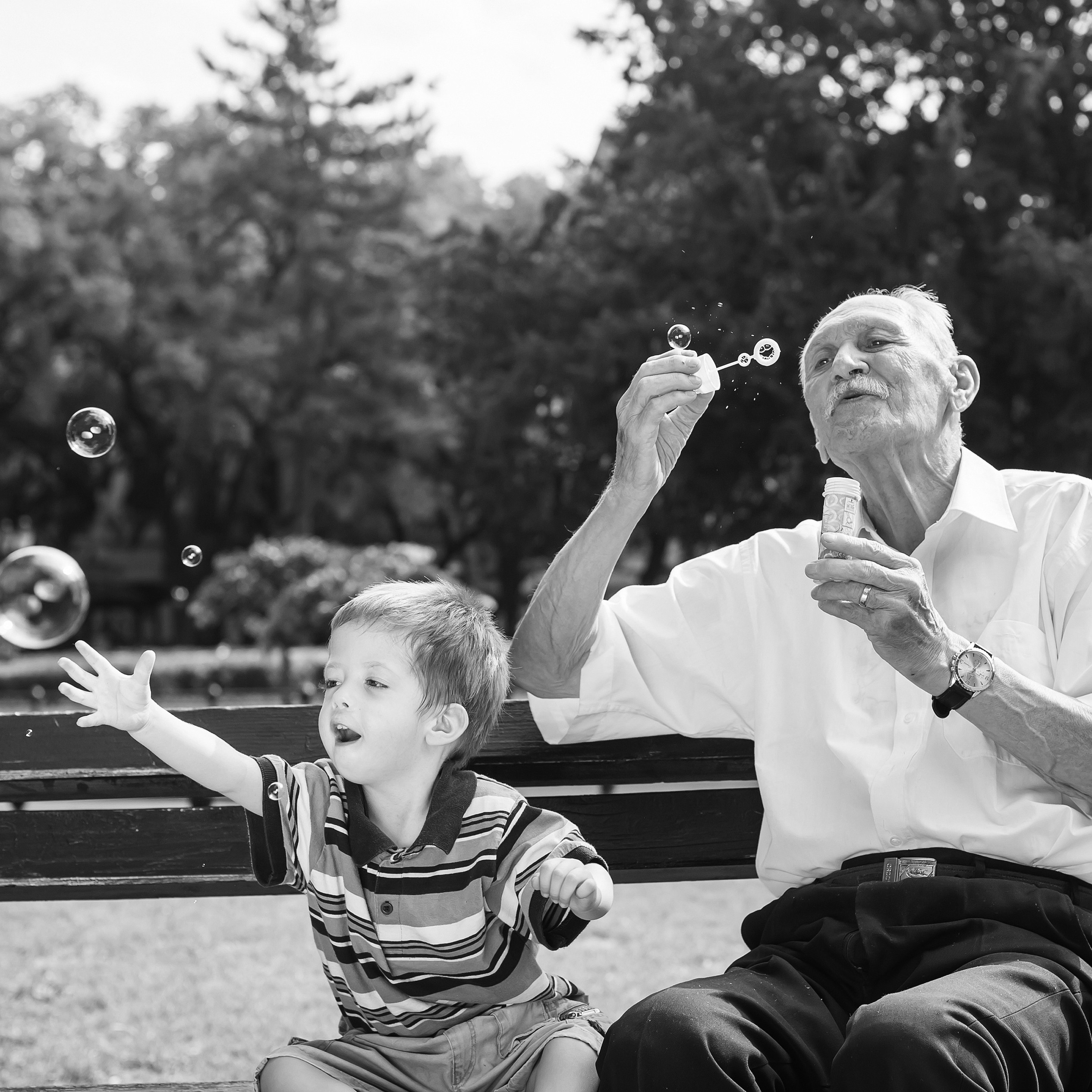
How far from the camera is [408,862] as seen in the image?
95.8 inches

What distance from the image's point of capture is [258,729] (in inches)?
118

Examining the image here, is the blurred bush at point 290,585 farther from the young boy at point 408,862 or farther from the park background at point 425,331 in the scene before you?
the young boy at point 408,862

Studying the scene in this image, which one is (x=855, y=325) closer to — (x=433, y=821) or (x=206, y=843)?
(x=433, y=821)

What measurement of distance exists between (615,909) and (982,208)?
13.2 m

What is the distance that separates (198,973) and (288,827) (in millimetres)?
3386

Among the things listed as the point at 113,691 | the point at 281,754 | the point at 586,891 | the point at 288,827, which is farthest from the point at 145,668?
the point at 586,891

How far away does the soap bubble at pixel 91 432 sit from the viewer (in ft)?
13.7

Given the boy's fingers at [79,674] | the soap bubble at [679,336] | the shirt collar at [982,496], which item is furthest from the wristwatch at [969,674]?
the boy's fingers at [79,674]

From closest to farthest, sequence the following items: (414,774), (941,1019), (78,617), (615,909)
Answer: (941,1019) < (414,774) < (78,617) < (615,909)

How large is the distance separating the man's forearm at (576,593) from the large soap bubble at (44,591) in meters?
3.53

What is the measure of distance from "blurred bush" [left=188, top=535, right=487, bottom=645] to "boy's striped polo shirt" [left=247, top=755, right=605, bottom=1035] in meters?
14.3

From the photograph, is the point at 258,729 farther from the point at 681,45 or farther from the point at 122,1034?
the point at 681,45

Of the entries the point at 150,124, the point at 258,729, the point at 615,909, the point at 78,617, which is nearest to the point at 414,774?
the point at 258,729

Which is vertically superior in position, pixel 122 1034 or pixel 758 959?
pixel 758 959
